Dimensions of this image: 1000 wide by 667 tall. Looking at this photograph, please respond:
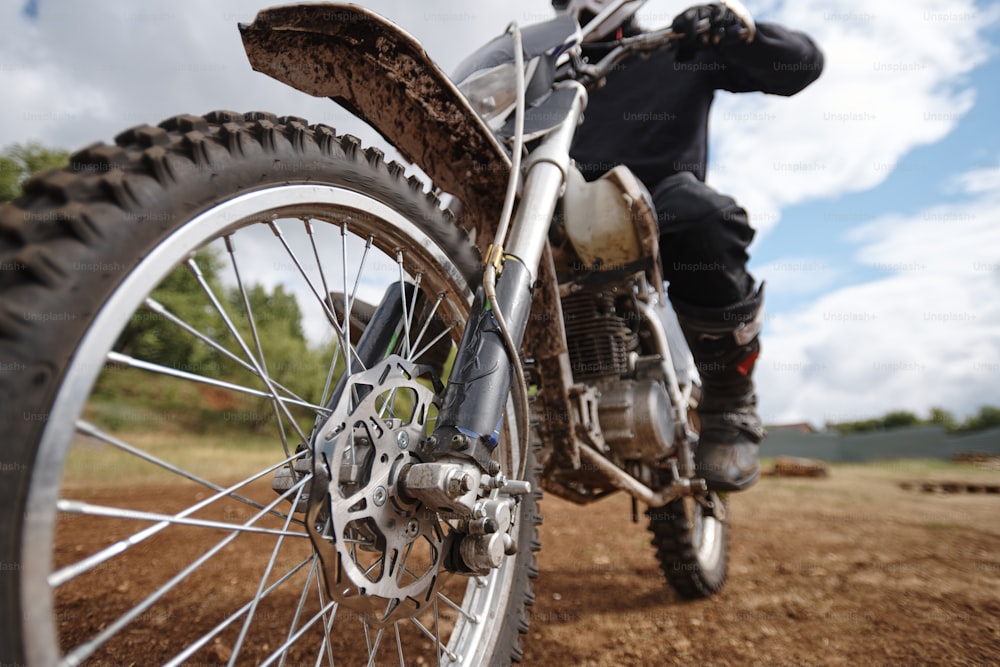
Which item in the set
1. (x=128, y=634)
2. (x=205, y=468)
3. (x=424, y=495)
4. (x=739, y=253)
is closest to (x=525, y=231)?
(x=424, y=495)

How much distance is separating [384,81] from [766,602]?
8.11ft

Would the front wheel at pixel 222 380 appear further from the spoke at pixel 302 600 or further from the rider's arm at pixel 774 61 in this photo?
the rider's arm at pixel 774 61

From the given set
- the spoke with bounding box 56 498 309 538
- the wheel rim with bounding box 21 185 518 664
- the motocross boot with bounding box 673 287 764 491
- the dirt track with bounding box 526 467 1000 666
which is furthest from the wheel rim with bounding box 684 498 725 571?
the spoke with bounding box 56 498 309 538

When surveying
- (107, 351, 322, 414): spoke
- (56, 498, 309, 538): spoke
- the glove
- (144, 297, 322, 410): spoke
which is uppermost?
the glove

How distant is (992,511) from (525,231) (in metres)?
7.45

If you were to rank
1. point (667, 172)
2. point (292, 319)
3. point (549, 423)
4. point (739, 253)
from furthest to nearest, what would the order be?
point (292, 319)
point (667, 172)
point (739, 253)
point (549, 423)

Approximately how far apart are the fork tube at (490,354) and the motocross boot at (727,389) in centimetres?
103

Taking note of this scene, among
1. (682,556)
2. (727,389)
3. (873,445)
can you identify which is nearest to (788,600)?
(682,556)

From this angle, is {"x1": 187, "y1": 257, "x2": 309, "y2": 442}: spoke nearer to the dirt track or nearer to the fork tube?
the fork tube

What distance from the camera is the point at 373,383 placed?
1152 millimetres

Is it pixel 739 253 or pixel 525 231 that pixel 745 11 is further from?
pixel 525 231

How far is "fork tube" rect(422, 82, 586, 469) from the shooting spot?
3.67 ft

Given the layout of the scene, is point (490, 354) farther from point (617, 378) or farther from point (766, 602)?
point (766, 602)

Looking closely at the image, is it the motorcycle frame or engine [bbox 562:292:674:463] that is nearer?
the motorcycle frame
